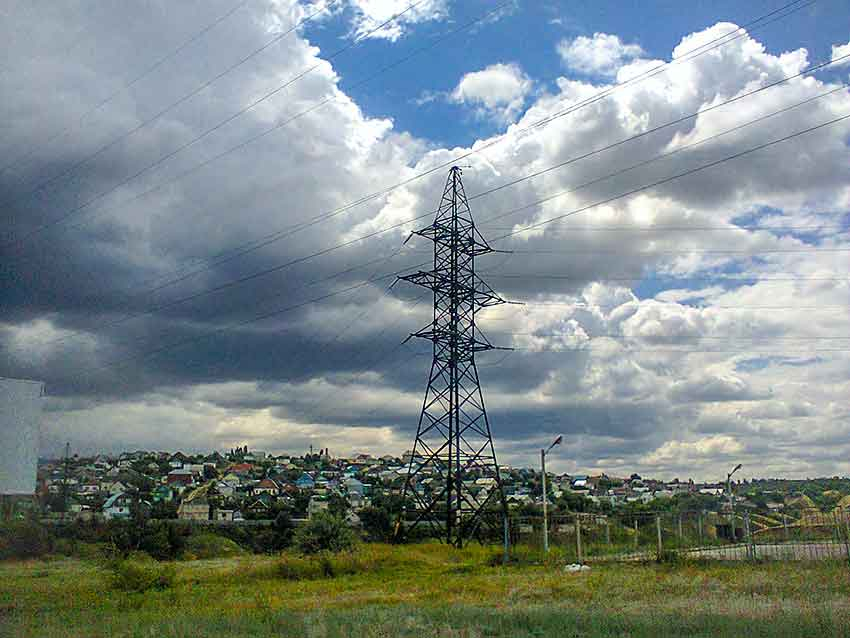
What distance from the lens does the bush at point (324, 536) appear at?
46031mm

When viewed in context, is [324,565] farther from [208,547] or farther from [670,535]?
[208,547]

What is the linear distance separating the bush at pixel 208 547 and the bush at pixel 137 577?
22834mm

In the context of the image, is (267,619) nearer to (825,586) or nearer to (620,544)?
(825,586)

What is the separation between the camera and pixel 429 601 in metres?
27.5

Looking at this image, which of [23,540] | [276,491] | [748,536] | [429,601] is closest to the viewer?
[429,601]

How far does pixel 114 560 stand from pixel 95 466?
2105 inches

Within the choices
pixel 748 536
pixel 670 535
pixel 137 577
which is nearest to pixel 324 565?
pixel 137 577

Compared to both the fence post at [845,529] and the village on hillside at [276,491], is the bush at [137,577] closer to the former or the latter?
the village on hillside at [276,491]

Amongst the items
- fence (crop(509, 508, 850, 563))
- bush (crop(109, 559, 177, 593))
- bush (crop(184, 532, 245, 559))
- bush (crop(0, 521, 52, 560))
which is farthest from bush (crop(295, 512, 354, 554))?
bush (crop(109, 559, 177, 593))

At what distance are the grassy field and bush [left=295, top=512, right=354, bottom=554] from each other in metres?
3.52

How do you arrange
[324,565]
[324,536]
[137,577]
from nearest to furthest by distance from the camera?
[137,577] → [324,565] → [324,536]

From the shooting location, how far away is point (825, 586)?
86.1ft

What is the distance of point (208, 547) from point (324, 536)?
580 inches

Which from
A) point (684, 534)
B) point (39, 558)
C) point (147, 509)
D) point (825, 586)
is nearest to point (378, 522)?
point (147, 509)
